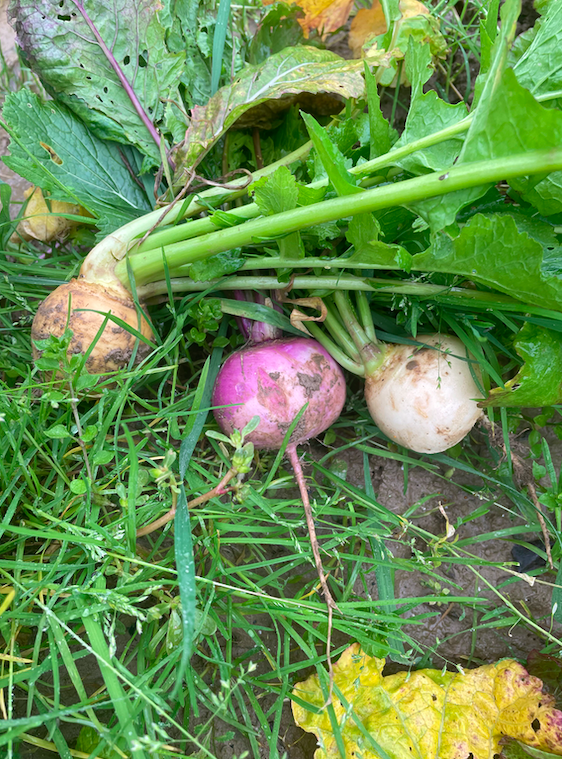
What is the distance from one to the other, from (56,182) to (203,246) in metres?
0.46

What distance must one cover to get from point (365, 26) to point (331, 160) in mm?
933

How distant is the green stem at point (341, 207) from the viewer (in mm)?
857

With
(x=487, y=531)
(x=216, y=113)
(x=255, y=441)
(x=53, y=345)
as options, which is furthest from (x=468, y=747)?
(x=216, y=113)

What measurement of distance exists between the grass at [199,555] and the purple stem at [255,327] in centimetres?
11

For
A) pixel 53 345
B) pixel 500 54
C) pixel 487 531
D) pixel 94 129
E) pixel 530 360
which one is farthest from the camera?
pixel 487 531

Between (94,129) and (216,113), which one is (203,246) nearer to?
(216,113)

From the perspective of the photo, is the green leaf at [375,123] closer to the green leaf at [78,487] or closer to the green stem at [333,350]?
the green stem at [333,350]

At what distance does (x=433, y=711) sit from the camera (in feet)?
4.14

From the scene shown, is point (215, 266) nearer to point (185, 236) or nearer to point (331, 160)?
point (185, 236)

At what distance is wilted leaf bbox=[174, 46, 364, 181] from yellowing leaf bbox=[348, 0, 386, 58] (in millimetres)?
407

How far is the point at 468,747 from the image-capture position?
125 cm

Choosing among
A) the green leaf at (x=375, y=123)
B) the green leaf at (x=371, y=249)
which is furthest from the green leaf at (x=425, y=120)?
the green leaf at (x=371, y=249)

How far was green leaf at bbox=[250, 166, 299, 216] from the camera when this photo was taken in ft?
3.30

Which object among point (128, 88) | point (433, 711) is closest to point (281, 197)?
point (128, 88)
